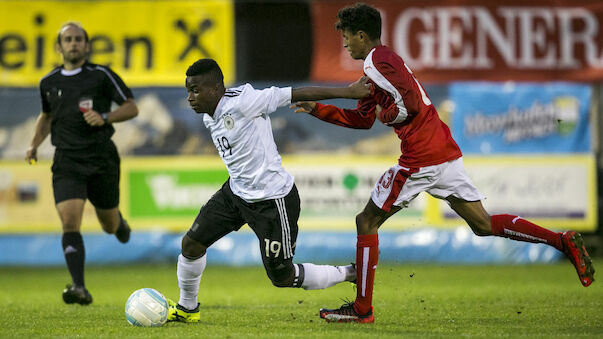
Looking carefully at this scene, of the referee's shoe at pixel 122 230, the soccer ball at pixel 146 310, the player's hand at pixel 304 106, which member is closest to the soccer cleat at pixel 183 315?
the soccer ball at pixel 146 310

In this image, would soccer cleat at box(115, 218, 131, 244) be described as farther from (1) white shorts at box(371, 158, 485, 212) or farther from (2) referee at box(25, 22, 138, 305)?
(1) white shorts at box(371, 158, 485, 212)

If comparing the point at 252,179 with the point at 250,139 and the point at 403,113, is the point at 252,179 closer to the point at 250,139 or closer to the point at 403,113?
the point at 250,139

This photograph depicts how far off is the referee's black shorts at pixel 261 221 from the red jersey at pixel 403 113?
723 mm

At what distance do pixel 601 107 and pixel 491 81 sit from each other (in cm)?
185

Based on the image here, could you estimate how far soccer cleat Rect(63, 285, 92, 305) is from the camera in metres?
7.64

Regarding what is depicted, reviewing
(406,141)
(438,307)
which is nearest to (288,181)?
(406,141)

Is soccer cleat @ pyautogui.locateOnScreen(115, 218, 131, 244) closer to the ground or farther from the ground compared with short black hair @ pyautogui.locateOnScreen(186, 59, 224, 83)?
closer to the ground

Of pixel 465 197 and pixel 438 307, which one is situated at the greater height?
pixel 465 197

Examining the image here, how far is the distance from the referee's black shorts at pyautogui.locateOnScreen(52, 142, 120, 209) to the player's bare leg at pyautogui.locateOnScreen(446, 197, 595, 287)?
3.40 metres

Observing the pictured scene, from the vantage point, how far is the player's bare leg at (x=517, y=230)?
6.19 metres

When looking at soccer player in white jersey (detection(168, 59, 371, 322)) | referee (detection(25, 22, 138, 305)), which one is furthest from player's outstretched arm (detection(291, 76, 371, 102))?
referee (detection(25, 22, 138, 305))

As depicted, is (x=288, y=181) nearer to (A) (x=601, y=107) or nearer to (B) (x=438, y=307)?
(B) (x=438, y=307)

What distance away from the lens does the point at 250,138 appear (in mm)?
6172

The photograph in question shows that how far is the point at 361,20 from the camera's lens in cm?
629
